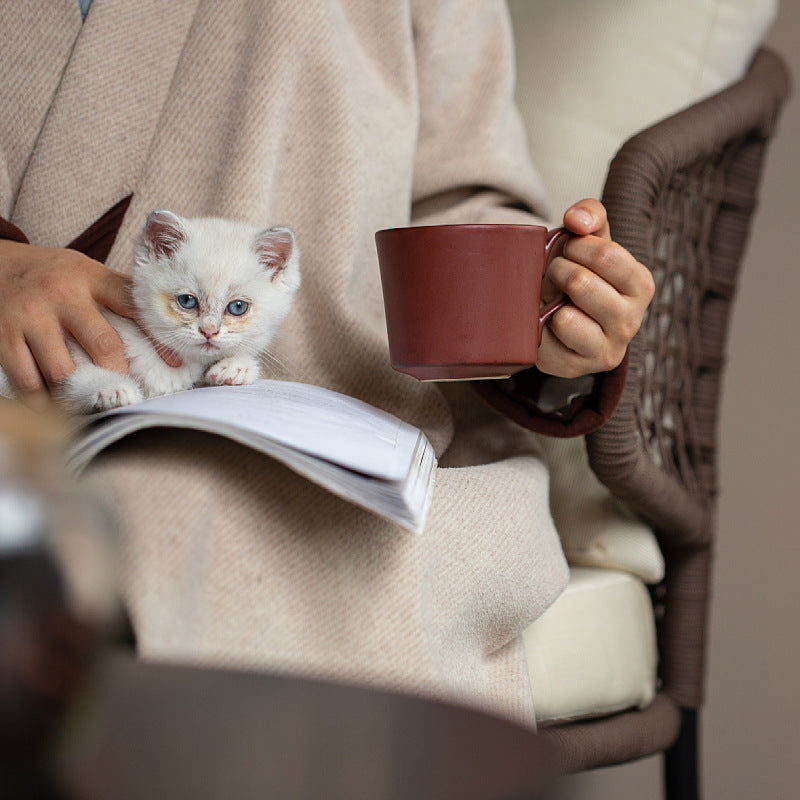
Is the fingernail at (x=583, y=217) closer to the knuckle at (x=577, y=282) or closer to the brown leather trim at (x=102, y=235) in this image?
the knuckle at (x=577, y=282)

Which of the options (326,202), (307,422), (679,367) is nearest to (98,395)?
(307,422)

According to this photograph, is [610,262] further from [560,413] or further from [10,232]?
[10,232]

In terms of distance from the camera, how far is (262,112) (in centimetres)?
86

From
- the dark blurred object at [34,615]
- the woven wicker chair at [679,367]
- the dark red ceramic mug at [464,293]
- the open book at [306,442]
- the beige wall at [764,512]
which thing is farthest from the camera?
the beige wall at [764,512]

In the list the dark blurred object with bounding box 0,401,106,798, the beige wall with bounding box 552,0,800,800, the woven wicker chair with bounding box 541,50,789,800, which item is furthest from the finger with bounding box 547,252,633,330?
the beige wall with bounding box 552,0,800,800

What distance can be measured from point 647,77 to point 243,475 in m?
0.79

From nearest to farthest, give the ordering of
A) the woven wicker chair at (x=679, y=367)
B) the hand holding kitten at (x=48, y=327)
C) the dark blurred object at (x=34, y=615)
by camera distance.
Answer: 1. the dark blurred object at (x=34, y=615)
2. the hand holding kitten at (x=48, y=327)
3. the woven wicker chair at (x=679, y=367)

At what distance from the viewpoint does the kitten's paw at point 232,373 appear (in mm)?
717

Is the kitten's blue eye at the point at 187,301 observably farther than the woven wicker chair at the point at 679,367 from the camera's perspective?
No

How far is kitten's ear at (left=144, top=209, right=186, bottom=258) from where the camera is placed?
0.71 m

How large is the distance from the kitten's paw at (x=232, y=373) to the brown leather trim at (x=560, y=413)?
243 mm

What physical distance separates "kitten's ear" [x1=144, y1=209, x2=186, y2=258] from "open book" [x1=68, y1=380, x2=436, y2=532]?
8.6 inches

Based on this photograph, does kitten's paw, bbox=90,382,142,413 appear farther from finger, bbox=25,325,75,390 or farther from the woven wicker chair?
the woven wicker chair

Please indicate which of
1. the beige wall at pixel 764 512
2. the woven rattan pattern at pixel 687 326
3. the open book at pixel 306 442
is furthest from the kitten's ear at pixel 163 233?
the beige wall at pixel 764 512
